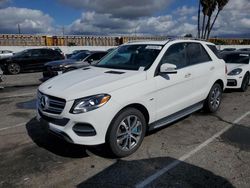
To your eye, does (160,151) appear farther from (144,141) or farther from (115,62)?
(115,62)

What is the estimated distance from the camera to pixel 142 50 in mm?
4973

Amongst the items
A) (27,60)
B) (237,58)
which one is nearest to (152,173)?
(237,58)

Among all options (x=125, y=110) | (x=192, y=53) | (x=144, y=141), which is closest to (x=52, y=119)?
(x=125, y=110)

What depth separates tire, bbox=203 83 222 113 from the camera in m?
5.93

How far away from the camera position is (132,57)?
4918 mm

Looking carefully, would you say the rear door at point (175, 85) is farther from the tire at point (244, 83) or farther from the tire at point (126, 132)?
the tire at point (244, 83)

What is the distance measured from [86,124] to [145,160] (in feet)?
3.53

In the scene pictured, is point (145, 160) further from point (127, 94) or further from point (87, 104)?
point (87, 104)

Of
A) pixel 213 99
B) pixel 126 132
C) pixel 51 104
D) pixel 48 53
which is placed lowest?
pixel 126 132

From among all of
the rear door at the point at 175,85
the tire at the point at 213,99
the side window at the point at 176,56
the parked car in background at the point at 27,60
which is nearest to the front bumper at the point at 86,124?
the rear door at the point at 175,85

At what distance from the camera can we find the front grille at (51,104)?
367cm

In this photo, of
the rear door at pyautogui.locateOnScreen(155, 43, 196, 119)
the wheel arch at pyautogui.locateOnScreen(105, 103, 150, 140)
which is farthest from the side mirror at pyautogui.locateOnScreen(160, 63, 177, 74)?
the wheel arch at pyautogui.locateOnScreen(105, 103, 150, 140)

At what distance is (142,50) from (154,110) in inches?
51.0

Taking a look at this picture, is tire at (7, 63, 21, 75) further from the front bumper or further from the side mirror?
the side mirror
